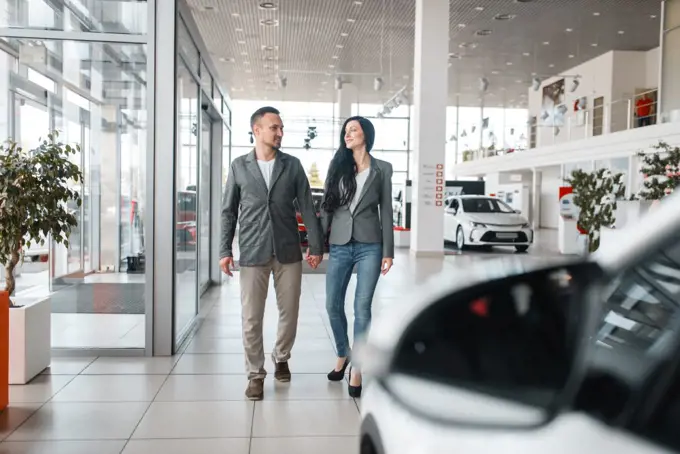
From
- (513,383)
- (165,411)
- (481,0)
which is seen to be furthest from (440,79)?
(513,383)

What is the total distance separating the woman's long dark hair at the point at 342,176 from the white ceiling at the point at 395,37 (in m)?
10.7

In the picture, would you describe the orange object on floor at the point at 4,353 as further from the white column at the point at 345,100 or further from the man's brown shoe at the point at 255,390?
the white column at the point at 345,100

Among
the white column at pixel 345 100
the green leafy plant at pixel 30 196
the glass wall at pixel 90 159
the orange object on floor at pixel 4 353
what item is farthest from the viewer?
the white column at pixel 345 100

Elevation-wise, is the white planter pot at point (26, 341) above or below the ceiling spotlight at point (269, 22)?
below

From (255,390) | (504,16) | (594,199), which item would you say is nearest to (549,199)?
(504,16)

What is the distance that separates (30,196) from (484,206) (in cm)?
1147

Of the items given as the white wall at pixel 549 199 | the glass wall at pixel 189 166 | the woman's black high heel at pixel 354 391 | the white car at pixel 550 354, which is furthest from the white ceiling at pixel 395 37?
the white car at pixel 550 354

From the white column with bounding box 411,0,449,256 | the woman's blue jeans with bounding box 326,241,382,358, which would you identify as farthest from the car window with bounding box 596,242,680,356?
the white column with bounding box 411,0,449,256

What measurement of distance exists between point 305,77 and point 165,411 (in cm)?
1997

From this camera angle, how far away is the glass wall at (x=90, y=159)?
177 inches

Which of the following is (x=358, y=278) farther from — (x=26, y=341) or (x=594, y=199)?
(x=594, y=199)

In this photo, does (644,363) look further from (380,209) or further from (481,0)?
(481,0)

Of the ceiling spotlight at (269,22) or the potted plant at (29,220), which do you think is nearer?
the potted plant at (29,220)

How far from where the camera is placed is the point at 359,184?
353cm
